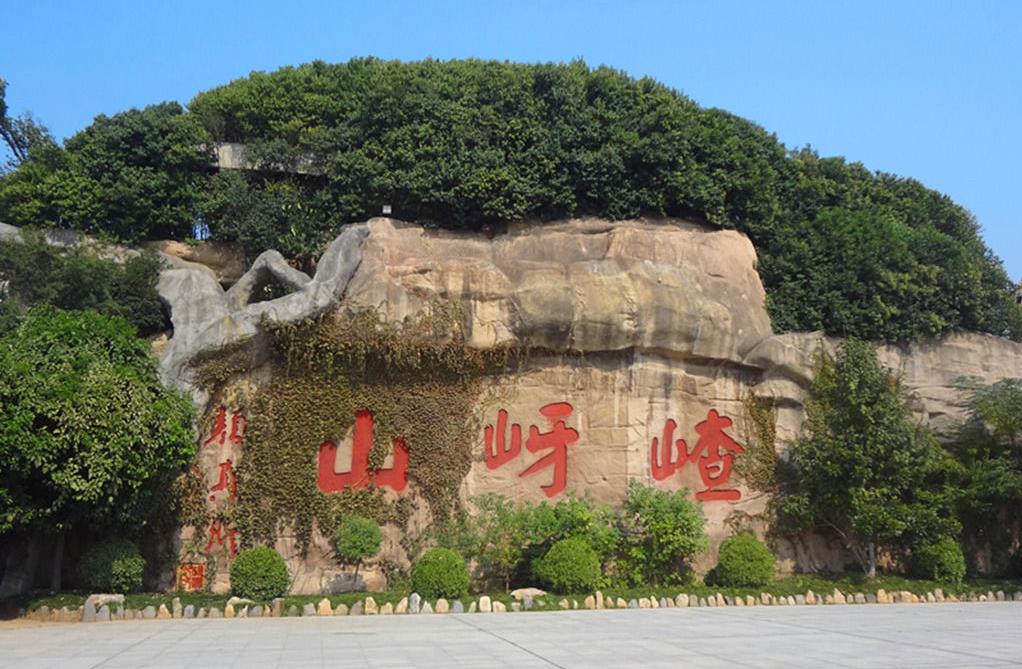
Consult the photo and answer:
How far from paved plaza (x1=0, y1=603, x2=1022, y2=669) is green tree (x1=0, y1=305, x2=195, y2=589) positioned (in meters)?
1.48

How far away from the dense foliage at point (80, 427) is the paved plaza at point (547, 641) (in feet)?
4.90

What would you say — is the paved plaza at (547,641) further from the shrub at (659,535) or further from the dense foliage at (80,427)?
the shrub at (659,535)

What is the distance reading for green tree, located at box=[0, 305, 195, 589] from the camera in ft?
35.8

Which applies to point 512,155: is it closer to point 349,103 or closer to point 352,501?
point 349,103

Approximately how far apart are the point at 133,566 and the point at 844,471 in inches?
406

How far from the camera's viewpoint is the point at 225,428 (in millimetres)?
13750

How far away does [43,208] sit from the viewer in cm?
1642

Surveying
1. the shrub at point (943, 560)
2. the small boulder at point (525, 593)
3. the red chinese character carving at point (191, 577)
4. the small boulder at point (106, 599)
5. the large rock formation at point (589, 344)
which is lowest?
the small boulder at point (106, 599)

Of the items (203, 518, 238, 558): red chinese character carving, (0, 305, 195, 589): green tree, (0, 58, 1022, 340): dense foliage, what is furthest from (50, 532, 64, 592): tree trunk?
(0, 58, 1022, 340): dense foliage

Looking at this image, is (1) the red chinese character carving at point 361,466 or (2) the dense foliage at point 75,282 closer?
(1) the red chinese character carving at point 361,466

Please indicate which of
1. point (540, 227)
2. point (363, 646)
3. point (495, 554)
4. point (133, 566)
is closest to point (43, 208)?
point (133, 566)

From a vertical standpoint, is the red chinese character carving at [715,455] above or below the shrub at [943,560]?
above

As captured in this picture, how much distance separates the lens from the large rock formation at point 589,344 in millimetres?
14555

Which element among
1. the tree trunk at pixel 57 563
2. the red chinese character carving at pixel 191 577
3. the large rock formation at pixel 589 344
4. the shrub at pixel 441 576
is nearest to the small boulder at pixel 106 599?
the tree trunk at pixel 57 563
